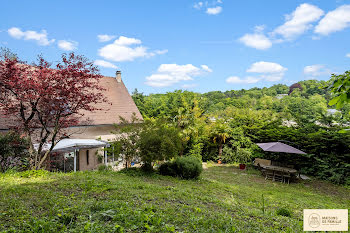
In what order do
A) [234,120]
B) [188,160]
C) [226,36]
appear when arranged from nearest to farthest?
[188,160] → [226,36] → [234,120]

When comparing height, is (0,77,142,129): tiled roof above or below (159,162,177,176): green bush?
above

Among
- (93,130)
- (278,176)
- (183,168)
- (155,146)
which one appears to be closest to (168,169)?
(183,168)

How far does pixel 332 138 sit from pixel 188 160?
26.3 feet

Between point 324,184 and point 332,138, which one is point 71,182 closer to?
point 324,184

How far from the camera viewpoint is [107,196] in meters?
4.74

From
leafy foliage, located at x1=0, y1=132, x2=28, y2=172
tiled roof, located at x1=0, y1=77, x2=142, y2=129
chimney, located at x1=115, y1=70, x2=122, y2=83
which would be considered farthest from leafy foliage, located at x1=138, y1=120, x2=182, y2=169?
chimney, located at x1=115, y1=70, x2=122, y2=83

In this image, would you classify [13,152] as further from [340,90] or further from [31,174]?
[340,90]

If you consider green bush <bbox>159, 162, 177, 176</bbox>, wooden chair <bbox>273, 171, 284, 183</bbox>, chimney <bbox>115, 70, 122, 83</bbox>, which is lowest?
wooden chair <bbox>273, 171, 284, 183</bbox>

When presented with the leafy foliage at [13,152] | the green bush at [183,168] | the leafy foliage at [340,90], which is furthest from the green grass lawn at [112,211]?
the green bush at [183,168]

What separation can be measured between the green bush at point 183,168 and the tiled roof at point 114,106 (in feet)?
20.5

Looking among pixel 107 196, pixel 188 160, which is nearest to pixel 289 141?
pixel 188 160

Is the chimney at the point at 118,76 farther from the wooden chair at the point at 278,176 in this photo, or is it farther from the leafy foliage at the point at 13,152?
the wooden chair at the point at 278,176

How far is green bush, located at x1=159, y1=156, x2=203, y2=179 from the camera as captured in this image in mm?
9341

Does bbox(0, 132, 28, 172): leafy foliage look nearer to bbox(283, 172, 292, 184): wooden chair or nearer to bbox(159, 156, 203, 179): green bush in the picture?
bbox(159, 156, 203, 179): green bush
